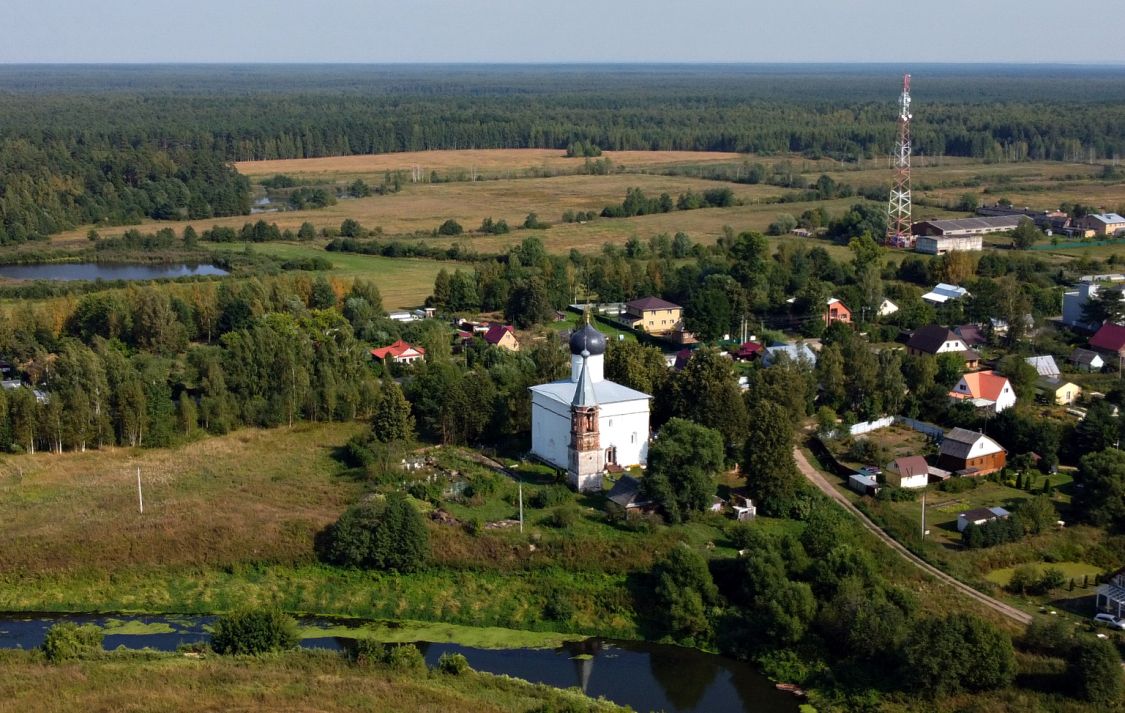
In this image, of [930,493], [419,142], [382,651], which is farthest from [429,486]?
[419,142]

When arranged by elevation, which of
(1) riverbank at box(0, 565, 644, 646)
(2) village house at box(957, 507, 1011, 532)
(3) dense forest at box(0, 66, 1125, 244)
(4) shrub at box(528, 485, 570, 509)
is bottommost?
(1) riverbank at box(0, 565, 644, 646)

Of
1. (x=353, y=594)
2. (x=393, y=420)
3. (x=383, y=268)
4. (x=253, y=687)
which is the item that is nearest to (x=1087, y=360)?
(x=393, y=420)

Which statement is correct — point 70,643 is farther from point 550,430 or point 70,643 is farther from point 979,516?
point 979,516

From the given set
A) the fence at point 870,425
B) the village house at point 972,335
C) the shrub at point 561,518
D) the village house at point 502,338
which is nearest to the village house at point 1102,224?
the village house at point 972,335

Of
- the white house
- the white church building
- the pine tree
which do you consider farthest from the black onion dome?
the white house

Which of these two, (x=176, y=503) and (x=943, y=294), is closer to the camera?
(x=176, y=503)

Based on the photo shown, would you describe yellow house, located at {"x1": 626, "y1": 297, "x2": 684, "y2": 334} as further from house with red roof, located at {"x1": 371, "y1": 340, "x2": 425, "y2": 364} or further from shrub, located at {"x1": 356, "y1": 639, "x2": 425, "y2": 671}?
shrub, located at {"x1": 356, "y1": 639, "x2": 425, "y2": 671}

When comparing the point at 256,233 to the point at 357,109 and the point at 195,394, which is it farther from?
the point at 357,109
